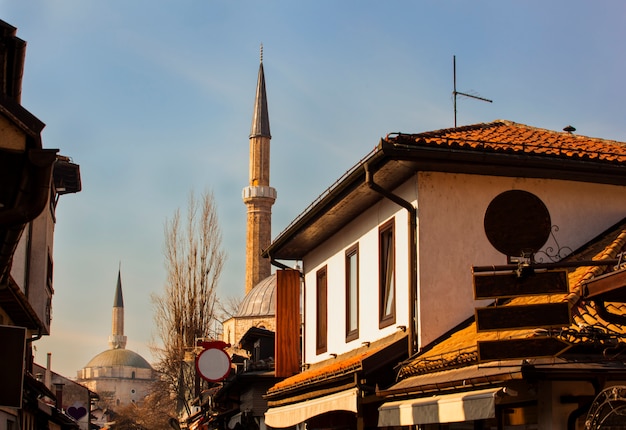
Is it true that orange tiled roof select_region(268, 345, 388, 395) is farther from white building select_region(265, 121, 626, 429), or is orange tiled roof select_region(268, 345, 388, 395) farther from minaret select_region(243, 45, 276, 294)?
minaret select_region(243, 45, 276, 294)

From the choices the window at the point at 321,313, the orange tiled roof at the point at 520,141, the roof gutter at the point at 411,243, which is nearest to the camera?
→ the orange tiled roof at the point at 520,141

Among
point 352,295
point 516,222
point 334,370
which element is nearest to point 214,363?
point 352,295

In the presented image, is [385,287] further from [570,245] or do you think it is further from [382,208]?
[570,245]

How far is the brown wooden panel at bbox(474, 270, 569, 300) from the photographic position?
318 inches

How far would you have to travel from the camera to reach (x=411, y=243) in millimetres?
13664

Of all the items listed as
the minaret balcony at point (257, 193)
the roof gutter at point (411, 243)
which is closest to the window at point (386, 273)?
the roof gutter at point (411, 243)

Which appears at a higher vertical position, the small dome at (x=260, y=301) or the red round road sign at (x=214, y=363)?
the small dome at (x=260, y=301)

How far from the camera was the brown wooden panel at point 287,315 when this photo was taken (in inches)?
808

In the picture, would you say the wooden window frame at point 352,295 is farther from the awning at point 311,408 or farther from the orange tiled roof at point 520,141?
the orange tiled roof at point 520,141

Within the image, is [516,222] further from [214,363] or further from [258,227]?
[258,227]

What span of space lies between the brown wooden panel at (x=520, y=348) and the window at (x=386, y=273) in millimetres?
5065

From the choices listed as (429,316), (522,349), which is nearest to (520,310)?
(522,349)

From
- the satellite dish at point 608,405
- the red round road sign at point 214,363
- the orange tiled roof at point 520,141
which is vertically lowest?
the satellite dish at point 608,405

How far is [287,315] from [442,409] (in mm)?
10077
